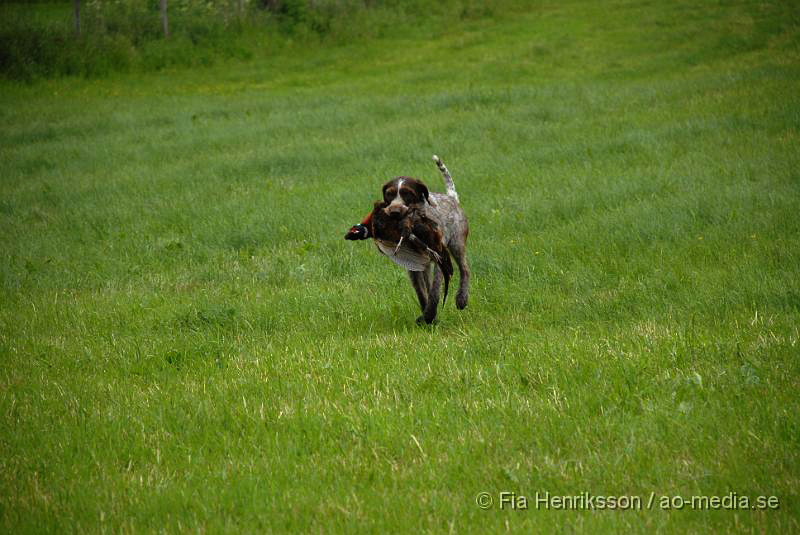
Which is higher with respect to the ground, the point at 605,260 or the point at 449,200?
the point at 449,200

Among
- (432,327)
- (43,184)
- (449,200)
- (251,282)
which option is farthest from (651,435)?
(43,184)

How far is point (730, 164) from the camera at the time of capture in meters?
14.1

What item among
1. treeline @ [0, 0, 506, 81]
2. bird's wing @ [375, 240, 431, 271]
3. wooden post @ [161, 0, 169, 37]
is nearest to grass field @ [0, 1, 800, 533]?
bird's wing @ [375, 240, 431, 271]

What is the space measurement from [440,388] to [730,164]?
9.77 meters

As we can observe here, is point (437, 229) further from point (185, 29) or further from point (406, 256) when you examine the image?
point (185, 29)

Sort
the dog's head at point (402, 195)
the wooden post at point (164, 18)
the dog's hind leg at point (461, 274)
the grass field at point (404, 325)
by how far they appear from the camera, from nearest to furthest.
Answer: the grass field at point (404, 325)
the dog's head at point (402, 195)
the dog's hind leg at point (461, 274)
the wooden post at point (164, 18)

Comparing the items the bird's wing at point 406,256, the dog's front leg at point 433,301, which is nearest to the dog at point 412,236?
the bird's wing at point 406,256

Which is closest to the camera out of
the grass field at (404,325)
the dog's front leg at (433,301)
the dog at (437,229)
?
the grass field at (404,325)

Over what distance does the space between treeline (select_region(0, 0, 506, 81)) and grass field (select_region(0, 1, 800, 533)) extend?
11.5m

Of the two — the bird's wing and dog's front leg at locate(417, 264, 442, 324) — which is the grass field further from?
the bird's wing

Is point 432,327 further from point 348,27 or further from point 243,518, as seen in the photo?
point 348,27

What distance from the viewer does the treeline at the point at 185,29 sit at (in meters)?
32.6

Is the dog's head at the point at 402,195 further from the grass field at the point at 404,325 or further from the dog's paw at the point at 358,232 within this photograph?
the grass field at the point at 404,325

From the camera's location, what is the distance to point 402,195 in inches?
306
